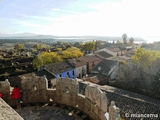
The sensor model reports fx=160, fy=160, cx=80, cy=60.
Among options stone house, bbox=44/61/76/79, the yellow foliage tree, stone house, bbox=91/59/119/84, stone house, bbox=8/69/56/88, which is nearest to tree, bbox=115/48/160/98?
the yellow foliage tree

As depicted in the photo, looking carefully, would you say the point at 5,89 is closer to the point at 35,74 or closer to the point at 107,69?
the point at 35,74

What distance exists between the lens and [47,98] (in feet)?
29.2

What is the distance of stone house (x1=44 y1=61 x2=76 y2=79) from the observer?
35.7 metres

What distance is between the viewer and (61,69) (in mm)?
37688

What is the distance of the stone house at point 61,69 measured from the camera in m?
35.7

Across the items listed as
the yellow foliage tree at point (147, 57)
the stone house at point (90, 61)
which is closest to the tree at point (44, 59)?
the stone house at point (90, 61)

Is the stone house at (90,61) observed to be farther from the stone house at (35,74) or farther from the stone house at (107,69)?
the stone house at (35,74)

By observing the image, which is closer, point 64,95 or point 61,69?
point 64,95

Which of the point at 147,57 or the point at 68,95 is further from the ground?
the point at 68,95

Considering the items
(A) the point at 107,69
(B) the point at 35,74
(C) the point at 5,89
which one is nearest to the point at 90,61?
(A) the point at 107,69

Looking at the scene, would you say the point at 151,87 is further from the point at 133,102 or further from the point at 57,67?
the point at 57,67

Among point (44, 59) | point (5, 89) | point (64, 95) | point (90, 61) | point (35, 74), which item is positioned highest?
point (5, 89)

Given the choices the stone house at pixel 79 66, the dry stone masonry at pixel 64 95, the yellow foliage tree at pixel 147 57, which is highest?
the dry stone masonry at pixel 64 95

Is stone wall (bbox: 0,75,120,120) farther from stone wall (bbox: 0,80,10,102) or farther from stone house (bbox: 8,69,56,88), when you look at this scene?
stone house (bbox: 8,69,56,88)
